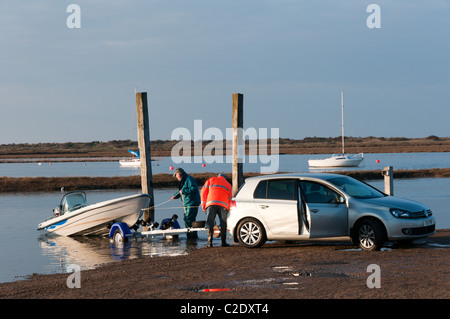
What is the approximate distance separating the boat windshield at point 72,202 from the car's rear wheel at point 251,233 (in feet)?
27.9

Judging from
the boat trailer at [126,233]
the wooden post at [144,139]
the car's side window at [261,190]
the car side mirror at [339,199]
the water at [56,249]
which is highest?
the wooden post at [144,139]

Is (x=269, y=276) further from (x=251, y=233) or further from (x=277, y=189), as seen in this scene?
(x=277, y=189)

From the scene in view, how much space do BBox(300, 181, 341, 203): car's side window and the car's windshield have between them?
9.2 inches

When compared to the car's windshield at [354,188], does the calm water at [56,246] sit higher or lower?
lower

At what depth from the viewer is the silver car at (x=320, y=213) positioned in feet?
46.8

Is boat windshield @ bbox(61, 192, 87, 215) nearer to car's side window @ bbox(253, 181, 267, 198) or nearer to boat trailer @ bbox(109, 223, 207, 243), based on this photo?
boat trailer @ bbox(109, 223, 207, 243)

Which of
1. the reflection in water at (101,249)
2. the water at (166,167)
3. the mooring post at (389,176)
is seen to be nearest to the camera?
the reflection in water at (101,249)

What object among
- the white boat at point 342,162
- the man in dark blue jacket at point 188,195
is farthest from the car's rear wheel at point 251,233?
the white boat at point 342,162

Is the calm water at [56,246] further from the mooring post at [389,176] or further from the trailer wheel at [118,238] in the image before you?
the mooring post at [389,176]

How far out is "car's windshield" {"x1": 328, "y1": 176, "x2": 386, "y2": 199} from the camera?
1516 centimetres

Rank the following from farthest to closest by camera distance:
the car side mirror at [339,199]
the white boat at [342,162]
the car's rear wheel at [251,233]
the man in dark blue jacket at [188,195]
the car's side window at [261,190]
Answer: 1. the white boat at [342,162]
2. the man in dark blue jacket at [188,195]
3. the car's side window at [261,190]
4. the car's rear wheel at [251,233]
5. the car side mirror at [339,199]

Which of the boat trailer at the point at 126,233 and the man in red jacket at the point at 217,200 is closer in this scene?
the man in red jacket at the point at 217,200

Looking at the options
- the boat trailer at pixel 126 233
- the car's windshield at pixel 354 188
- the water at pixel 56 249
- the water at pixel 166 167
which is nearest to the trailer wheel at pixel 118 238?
the boat trailer at pixel 126 233

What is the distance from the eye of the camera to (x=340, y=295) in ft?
30.8
